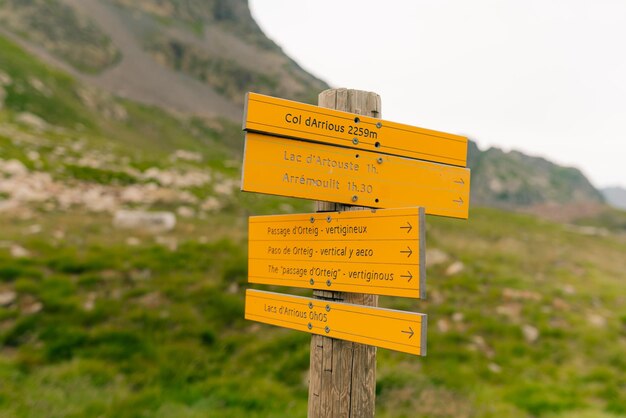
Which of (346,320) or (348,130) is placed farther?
(348,130)

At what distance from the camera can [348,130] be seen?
3160mm

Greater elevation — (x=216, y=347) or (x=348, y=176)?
(x=348, y=176)

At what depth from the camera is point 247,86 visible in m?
135

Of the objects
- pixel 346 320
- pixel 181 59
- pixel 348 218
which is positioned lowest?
pixel 346 320

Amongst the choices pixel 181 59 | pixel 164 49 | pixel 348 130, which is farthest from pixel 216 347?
pixel 181 59

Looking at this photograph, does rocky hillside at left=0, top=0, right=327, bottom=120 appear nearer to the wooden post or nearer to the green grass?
the green grass

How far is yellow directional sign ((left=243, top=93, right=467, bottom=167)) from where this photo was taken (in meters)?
2.96

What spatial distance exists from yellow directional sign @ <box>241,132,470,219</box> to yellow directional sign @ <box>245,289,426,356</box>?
0.77 m

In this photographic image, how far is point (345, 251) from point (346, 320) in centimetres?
46

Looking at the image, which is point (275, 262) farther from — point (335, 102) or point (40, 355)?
point (40, 355)

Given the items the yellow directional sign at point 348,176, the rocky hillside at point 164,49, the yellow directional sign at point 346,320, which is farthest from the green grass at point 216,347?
the rocky hillside at point 164,49

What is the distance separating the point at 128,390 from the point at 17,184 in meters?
10.5

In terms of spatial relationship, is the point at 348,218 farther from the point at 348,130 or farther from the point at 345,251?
the point at 348,130

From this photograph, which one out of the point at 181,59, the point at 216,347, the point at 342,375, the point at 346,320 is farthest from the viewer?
the point at 181,59
